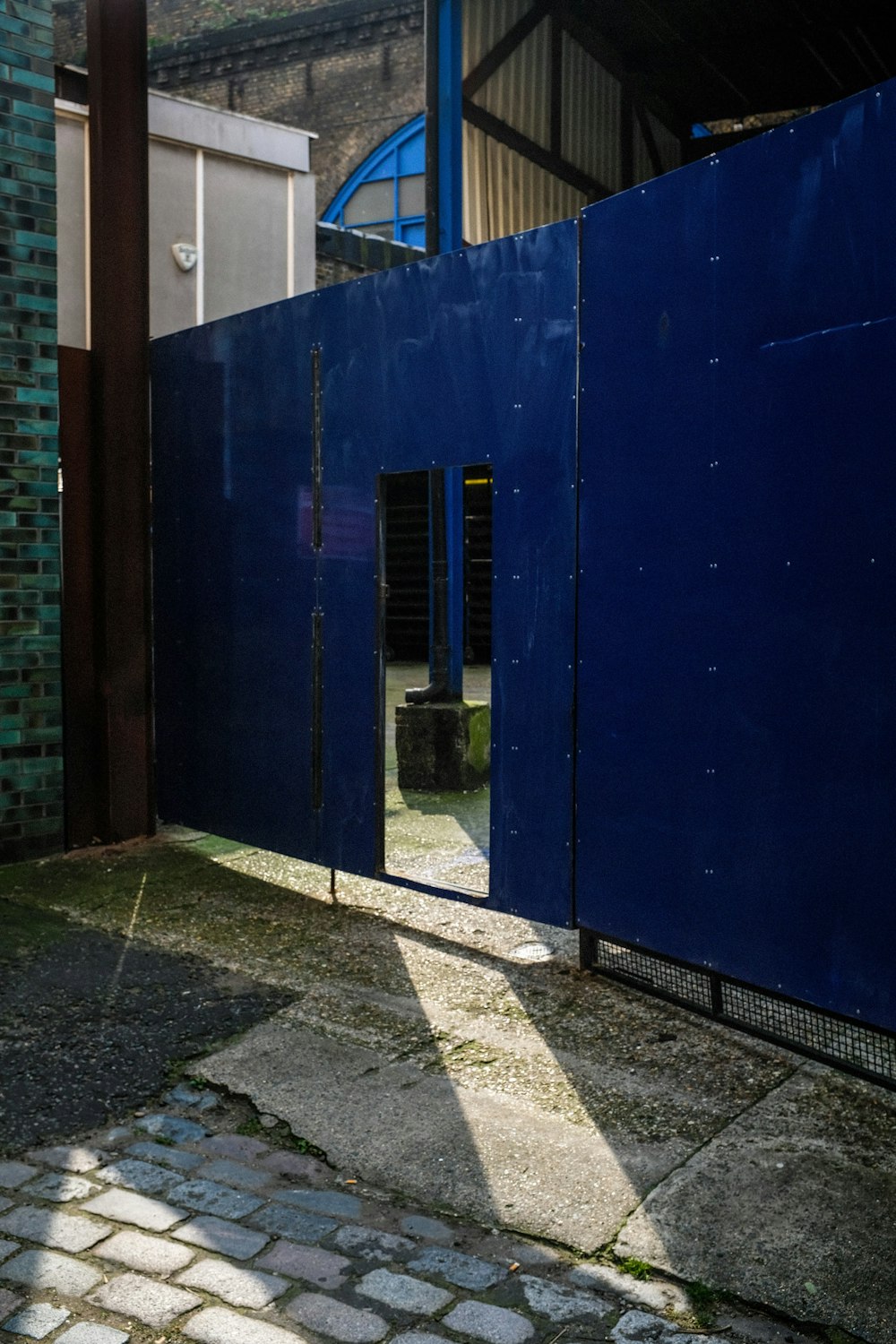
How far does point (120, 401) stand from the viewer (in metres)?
6.92

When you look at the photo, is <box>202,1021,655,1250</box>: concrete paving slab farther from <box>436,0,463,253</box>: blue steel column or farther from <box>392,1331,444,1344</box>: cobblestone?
<box>436,0,463,253</box>: blue steel column

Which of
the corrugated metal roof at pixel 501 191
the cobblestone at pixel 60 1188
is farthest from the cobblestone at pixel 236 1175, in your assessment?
the corrugated metal roof at pixel 501 191

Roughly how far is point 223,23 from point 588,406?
25.4 meters

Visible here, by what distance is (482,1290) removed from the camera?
2.98m

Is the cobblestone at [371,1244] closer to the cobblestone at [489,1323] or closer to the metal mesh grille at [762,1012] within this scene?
the cobblestone at [489,1323]

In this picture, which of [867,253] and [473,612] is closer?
[867,253]

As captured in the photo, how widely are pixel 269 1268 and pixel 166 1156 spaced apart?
71 centimetres

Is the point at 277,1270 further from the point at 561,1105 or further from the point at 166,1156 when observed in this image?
the point at 561,1105

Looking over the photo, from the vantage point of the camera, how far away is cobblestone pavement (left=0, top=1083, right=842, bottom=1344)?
9.30 feet

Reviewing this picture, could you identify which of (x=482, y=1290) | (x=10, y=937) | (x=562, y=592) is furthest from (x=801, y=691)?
(x=10, y=937)

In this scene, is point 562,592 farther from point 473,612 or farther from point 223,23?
point 223,23

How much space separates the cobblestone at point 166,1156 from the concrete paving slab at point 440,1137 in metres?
0.34

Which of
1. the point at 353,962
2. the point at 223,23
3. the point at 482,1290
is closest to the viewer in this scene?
the point at 482,1290

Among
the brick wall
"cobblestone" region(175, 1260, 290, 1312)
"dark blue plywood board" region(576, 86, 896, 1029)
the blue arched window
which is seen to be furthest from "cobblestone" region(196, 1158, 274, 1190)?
the brick wall
